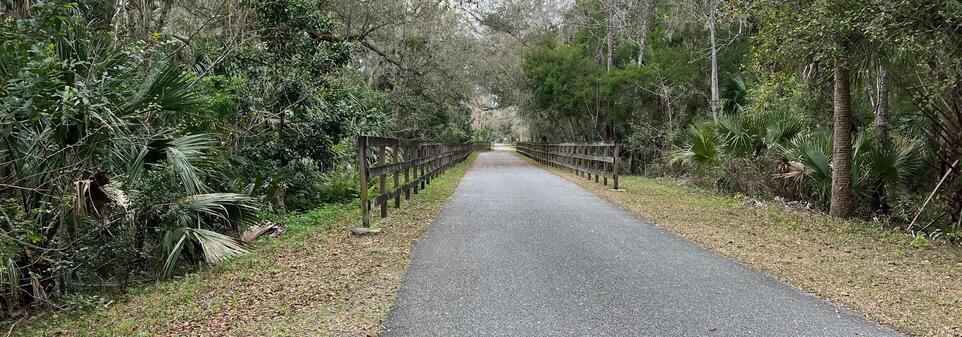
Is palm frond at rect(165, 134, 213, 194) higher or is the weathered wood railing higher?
palm frond at rect(165, 134, 213, 194)

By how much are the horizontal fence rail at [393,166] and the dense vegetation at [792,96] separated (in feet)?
17.7

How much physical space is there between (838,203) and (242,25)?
936cm

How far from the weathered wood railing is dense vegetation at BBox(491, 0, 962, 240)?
65.1 inches

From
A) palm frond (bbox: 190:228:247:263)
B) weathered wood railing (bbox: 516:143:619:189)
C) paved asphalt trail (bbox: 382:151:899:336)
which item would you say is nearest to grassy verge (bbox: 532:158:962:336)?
paved asphalt trail (bbox: 382:151:899:336)

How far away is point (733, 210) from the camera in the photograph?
396 inches

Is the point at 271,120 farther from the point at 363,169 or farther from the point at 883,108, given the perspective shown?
the point at 883,108

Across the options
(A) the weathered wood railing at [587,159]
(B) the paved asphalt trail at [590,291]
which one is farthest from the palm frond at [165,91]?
(A) the weathered wood railing at [587,159]

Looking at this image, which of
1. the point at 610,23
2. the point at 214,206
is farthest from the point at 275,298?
the point at 610,23

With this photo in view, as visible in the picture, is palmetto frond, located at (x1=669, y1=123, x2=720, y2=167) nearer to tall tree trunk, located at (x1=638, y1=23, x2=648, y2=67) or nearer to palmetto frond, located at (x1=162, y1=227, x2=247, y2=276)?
tall tree trunk, located at (x1=638, y1=23, x2=648, y2=67)

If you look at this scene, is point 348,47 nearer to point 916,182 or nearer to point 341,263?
point 341,263

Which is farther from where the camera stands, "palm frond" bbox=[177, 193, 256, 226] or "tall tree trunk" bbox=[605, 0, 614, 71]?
"tall tree trunk" bbox=[605, 0, 614, 71]

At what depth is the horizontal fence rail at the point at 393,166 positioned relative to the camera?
751 centimetres

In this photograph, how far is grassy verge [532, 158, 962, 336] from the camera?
4.22m

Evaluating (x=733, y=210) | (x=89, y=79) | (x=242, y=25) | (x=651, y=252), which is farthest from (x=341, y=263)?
(x=733, y=210)
